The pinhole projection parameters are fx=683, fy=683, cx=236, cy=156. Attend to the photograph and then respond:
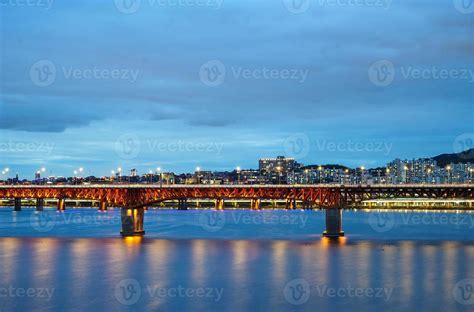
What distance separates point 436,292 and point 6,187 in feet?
320

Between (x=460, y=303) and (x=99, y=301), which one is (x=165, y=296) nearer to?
(x=99, y=301)

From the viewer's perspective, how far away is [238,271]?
3118 inches

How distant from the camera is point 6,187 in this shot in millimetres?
137500
